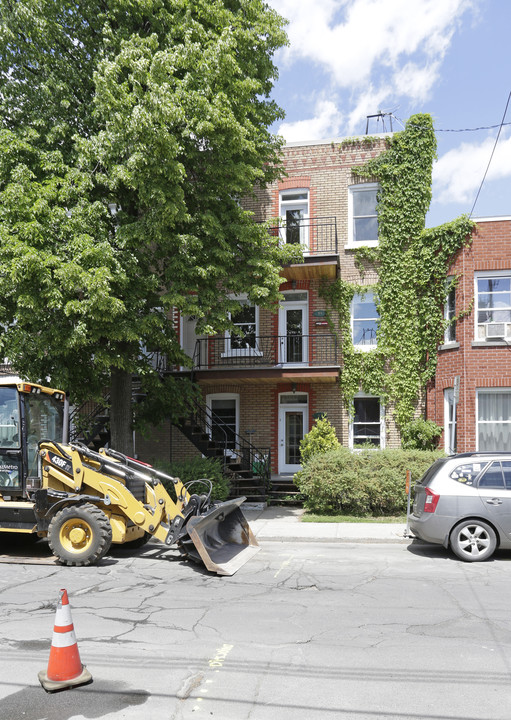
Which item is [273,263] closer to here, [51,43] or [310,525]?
[310,525]

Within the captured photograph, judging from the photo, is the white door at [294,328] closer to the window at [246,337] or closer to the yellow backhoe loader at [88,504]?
the window at [246,337]

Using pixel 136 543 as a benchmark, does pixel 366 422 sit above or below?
above

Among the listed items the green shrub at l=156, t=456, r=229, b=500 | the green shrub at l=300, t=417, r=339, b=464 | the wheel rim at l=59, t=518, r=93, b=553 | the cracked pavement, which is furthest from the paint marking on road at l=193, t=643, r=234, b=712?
the green shrub at l=300, t=417, r=339, b=464

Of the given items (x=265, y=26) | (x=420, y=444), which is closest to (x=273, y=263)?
(x=265, y=26)

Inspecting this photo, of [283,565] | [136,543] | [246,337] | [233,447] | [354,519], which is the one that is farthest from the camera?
[246,337]

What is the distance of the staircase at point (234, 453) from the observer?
1633 cm

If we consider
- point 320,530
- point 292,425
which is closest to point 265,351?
point 292,425

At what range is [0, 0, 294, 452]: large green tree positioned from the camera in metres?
11.3

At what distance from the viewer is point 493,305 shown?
16938 mm

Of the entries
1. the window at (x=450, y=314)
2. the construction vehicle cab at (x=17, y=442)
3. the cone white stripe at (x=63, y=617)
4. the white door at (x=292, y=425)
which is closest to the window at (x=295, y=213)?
the window at (x=450, y=314)

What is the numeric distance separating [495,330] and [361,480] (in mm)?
6558

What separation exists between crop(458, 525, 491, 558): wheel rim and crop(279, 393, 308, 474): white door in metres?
9.95

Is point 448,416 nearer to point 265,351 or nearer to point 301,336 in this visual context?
point 301,336

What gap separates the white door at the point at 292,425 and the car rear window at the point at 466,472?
9647 mm
